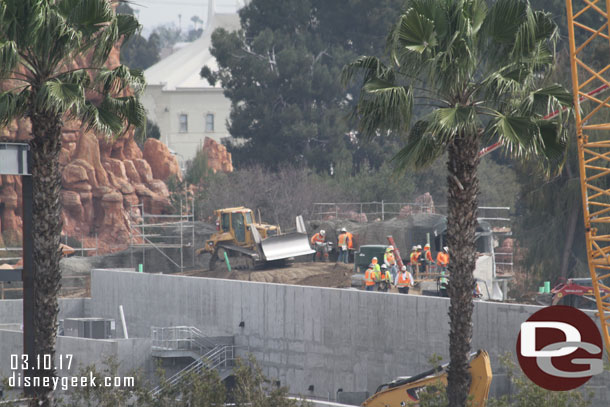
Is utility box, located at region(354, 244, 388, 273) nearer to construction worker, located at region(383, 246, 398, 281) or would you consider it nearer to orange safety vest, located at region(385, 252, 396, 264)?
construction worker, located at region(383, 246, 398, 281)

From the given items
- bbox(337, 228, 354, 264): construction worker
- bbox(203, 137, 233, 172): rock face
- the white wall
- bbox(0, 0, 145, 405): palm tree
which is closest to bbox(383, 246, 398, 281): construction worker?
bbox(337, 228, 354, 264): construction worker

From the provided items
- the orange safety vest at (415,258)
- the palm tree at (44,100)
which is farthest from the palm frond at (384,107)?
the orange safety vest at (415,258)

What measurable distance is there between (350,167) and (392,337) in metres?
47.0

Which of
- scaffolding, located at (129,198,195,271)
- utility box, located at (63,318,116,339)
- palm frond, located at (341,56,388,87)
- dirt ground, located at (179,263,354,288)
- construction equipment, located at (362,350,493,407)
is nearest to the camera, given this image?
palm frond, located at (341,56,388,87)

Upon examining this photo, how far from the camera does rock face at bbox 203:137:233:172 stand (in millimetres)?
84438

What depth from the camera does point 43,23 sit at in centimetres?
1730

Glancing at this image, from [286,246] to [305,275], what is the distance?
5.83ft

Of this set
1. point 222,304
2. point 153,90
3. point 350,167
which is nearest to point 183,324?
point 222,304

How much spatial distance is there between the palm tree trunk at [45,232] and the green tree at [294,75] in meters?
57.2

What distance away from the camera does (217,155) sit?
280ft

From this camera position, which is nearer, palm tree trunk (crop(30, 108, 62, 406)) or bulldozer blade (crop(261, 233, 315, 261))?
palm tree trunk (crop(30, 108, 62, 406))

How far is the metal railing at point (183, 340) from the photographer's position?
32375 mm

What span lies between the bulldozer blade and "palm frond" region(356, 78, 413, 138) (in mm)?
27039

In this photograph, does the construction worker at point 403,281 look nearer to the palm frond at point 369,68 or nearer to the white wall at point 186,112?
the palm frond at point 369,68
